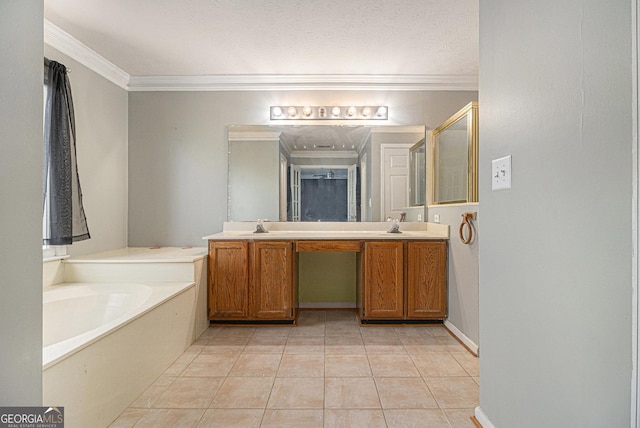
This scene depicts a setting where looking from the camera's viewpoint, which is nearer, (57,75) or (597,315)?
(597,315)

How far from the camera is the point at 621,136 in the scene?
31.8 inches

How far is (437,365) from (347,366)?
63 centimetres

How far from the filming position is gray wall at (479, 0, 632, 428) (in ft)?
2.69

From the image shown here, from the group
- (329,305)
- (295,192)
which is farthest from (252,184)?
(329,305)

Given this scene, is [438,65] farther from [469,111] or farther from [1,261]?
[1,261]

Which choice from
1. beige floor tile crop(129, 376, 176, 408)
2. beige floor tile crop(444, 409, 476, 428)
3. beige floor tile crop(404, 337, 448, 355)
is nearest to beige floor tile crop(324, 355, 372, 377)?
beige floor tile crop(404, 337, 448, 355)

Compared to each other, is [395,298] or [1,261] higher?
[1,261]

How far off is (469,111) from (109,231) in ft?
11.2

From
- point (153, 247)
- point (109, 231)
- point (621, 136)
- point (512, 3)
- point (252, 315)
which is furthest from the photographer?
point (153, 247)

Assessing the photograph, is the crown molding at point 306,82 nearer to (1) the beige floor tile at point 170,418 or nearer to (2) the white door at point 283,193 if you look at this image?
(2) the white door at point 283,193

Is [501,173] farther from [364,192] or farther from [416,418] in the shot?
[364,192]

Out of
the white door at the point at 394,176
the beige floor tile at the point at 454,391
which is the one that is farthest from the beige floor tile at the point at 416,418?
the white door at the point at 394,176

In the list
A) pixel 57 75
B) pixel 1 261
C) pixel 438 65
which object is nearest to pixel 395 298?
pixel 438 65

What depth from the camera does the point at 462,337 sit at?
2732 mm
